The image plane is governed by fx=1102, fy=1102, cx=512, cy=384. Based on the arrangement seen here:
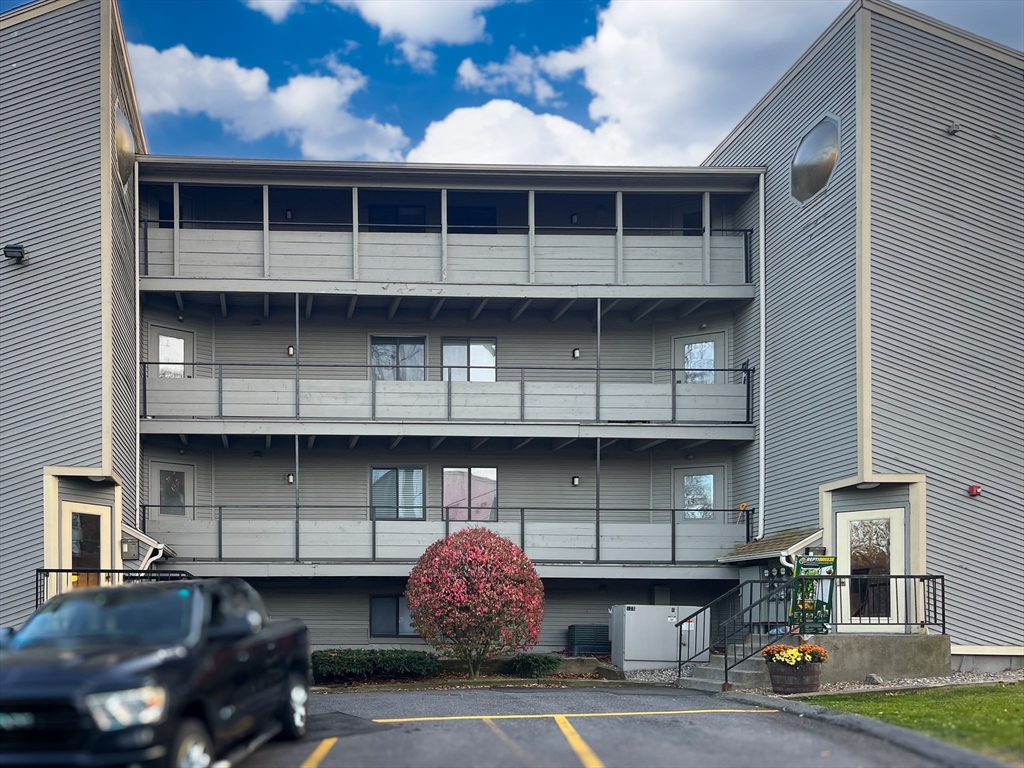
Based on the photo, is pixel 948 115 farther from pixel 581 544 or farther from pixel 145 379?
pixel 145 379

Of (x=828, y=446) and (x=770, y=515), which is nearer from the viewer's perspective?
(x=828, y=446)

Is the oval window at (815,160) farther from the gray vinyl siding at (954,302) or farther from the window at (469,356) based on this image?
the window at (469,356)

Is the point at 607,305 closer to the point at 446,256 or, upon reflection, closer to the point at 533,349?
the point at 533,349

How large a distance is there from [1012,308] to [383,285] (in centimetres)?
1156

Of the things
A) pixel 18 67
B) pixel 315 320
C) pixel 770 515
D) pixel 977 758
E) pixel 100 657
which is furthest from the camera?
pixel 315 320

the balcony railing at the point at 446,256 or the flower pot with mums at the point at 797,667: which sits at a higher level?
the balcony railing at the point at 446,256

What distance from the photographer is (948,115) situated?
18344 mm

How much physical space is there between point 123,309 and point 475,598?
8.05m

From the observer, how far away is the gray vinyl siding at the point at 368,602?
2314 centimetres

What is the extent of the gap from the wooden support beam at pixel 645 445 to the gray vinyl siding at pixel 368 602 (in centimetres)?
289

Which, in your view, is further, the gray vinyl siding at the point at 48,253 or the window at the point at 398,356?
the window at the point at 398,356

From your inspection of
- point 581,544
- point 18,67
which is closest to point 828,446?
point 581,544

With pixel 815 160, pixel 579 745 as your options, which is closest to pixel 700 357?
pixel 815 160

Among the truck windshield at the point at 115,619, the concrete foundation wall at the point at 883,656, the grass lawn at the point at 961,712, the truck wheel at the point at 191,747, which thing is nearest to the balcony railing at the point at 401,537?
the concrete foundation wall at the point at 883,656
